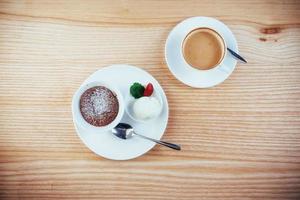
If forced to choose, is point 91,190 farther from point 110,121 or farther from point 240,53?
point 240,53

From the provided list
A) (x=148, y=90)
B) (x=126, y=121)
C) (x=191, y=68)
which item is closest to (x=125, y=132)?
(x=126, y=121)

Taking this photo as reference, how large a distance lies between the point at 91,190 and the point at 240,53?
2.30ft

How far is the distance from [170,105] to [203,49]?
0.73ft

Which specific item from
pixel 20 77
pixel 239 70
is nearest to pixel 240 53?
pixel 239 70

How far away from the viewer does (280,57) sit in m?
1.35

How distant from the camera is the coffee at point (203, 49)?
4.22 ft

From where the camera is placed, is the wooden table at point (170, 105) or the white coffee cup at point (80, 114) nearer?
the white coffee cup at point (80, 114)

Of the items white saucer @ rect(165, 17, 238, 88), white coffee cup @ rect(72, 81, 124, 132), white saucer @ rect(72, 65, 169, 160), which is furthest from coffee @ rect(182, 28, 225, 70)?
white coffee cup @ rect(72, 81, 124, 132)

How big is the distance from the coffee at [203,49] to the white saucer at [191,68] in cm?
2

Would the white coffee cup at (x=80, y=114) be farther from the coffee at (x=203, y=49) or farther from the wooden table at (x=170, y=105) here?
the coffee at (x=203, y=49)

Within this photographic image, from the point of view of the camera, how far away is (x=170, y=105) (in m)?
1.34

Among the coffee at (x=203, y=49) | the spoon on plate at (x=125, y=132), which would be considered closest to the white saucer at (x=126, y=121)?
the spoon on plate at (x=125, y=132)

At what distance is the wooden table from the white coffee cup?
0.11 metres

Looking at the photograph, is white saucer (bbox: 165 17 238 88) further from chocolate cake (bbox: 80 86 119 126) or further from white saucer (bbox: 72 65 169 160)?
chocolate cake (bbox: 80 86 119 126)
